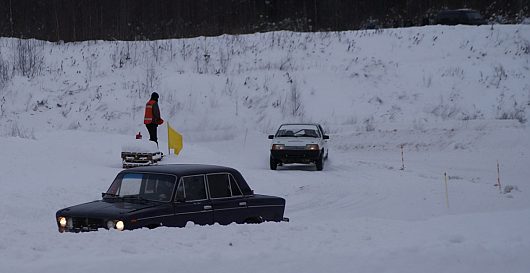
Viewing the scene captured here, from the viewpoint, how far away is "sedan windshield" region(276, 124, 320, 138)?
25.7m

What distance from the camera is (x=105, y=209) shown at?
11586 millimetres

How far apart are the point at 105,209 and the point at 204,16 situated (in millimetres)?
43294

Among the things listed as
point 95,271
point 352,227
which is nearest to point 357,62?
point 352,227

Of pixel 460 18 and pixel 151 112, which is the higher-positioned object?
pixel 460 18

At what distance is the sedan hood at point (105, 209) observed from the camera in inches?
445

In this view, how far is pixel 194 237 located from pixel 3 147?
13.3 m

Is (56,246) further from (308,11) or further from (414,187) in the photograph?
(308,11)

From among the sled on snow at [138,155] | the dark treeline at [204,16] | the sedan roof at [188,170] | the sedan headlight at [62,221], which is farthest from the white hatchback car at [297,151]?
the dark treeline at [204,16]

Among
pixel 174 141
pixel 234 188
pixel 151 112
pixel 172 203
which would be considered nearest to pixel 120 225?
pixel 172 203

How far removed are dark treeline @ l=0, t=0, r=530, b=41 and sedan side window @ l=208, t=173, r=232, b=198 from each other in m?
36.6

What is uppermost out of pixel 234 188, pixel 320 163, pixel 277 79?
pixel 277 79

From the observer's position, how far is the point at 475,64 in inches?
1638

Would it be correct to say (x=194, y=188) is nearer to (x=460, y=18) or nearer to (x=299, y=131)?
(x=299, y=131)

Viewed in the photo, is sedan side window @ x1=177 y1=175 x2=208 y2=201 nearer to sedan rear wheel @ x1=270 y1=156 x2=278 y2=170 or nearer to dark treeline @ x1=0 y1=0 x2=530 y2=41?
sedan rear wheel @ x1=270 y1=156 x2=278 y2=170
